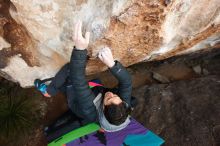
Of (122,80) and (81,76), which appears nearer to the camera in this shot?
(81,76)

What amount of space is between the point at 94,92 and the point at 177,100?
1813 mm

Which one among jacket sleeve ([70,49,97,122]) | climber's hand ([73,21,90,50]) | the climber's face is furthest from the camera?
the climber's face

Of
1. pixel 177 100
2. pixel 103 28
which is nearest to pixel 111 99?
pixel 103 28

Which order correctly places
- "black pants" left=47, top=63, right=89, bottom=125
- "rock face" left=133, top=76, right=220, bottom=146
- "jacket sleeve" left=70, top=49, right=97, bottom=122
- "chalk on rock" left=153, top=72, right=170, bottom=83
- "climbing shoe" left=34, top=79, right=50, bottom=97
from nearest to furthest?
1. "jacket sleeve" left=70, top=49, right=97, bottom=122
2. "black pants" left=47, top=63, right=89, bottom=125
3. "climbing shoe" left=34, top=79, right=50, bottom=97
4. "rock face" left=133, top=76, right=220, bottom=146
5. "chalk on rock" left=153, top=72, right=170, bottom=83

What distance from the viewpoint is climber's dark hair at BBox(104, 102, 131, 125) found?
3.77 metres

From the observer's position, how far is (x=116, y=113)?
376cm

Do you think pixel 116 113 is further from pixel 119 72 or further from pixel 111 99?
pixel 119 72

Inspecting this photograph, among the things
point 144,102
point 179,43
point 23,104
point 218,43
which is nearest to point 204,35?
point 179,43

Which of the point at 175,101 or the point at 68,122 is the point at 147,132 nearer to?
the point at 68,122

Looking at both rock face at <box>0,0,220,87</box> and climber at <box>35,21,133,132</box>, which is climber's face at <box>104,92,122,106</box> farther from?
rock face at <box>0,0,220,87</box>

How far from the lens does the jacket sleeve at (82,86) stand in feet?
12.1

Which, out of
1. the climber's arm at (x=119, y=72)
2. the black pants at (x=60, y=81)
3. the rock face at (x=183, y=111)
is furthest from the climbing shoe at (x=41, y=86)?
the rock face at (x=183, y=111)

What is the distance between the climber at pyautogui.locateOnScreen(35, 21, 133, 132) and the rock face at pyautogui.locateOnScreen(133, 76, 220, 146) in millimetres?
1353

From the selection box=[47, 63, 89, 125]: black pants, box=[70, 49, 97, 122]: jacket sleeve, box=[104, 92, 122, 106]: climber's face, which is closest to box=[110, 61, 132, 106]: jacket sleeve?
box=[104, 92, 122, 106]: climber's face
